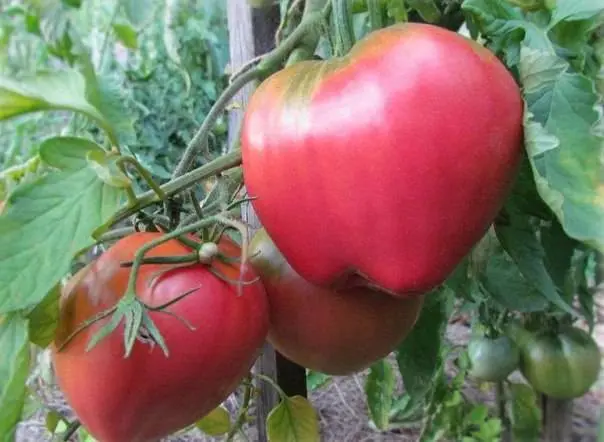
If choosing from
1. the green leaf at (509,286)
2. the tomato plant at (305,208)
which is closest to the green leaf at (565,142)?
the tomato plant at (305,208)

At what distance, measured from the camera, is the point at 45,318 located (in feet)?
1.14

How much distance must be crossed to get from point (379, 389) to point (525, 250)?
37 cm

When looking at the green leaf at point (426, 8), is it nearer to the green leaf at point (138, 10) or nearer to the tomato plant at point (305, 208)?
the tomato plant at point (305, 208)

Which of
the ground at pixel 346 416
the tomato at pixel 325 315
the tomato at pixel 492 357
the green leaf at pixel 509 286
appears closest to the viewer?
the tomato at pixel 325 315

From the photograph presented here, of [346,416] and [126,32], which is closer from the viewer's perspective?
[126,32]

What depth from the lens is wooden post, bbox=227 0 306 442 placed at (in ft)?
1.98

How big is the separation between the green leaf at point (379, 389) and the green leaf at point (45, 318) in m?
0.42

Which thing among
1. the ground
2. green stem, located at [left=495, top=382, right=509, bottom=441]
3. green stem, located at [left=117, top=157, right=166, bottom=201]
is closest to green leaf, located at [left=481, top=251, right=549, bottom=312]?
green stem, located at [left=117, top=157, right=166, bottom=201]

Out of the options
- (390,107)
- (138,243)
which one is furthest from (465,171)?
(138,243)

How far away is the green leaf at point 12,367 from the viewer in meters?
0.34

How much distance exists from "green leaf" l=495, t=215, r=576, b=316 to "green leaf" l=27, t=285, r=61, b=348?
0.77ft

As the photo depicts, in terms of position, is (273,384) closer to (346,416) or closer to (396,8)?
(396,8)

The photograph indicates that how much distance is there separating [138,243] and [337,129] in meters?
0.12

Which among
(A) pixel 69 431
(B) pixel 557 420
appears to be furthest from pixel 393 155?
(B) pixel 557 420
